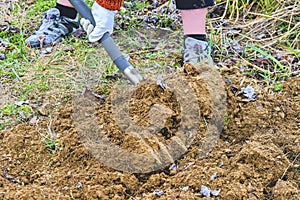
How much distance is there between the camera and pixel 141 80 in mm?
2691

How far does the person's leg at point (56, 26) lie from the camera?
3.60m

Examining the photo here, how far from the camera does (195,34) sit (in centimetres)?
312

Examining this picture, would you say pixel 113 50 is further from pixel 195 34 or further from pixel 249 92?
pixel 249 92

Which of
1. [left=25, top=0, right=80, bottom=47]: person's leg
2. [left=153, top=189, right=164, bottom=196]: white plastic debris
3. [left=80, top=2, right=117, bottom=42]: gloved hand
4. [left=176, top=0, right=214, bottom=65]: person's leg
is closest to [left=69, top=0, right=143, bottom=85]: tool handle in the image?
[left=80, top=2, right=117, bottom=42]: gloved hand

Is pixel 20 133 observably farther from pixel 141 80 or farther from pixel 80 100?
pixel 141 80

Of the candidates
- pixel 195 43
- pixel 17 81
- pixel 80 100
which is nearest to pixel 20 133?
pixel 80 100

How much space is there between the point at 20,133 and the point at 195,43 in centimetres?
126

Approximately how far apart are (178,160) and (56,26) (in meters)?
1.78

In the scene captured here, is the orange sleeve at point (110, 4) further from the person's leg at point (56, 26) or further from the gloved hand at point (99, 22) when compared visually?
the person's leg at point (56, 26)

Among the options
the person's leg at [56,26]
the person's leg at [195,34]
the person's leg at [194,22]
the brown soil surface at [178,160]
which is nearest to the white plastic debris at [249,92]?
the brown soil surface at [178,160]

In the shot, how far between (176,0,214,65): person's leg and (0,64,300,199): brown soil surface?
302 mm

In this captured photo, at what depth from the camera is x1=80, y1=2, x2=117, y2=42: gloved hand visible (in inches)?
103

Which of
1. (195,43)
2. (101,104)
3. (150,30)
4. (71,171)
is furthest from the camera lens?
(150,30)

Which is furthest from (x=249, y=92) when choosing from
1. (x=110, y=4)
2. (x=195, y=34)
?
(x=110, y=4)
